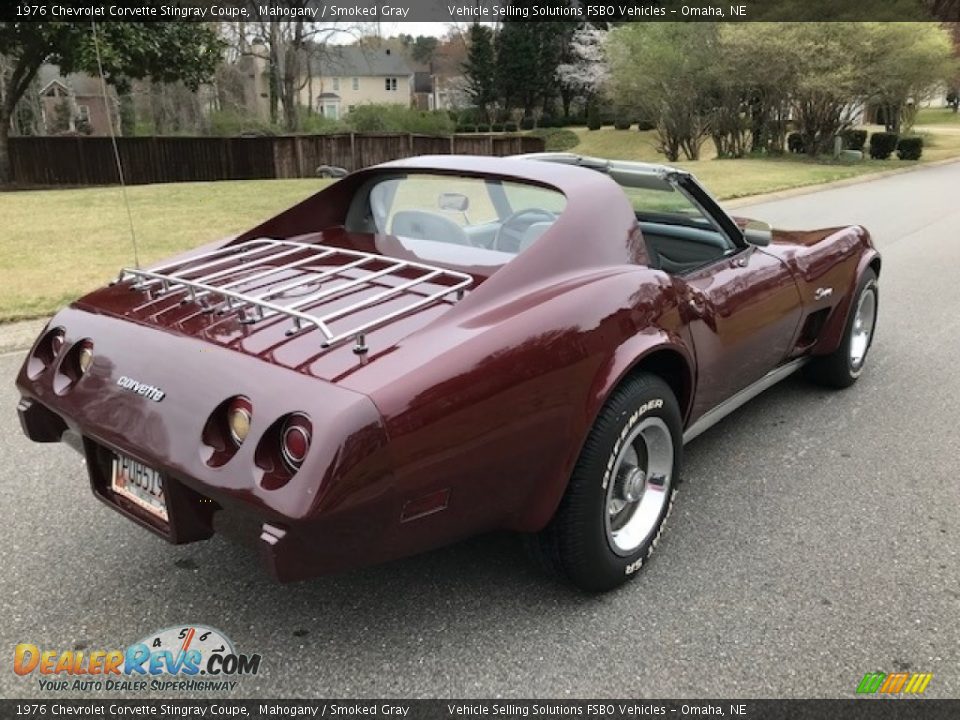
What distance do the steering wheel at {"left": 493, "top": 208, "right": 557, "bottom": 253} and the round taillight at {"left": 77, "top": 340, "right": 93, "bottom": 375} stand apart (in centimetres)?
146

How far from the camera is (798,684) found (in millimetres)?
2311

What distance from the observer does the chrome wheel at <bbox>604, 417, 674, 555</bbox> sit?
278 cm

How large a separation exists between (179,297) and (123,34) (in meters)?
19.6

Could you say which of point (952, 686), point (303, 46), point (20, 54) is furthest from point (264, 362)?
point (303, 46)

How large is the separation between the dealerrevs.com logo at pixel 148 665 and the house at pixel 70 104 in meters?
52.5

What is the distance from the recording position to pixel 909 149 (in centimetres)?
2944

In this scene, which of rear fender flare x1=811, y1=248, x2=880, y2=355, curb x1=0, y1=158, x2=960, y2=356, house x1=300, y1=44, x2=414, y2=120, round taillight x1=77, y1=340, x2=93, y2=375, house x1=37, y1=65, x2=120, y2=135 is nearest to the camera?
round taillight x1=77, y1=340, x2=93, y2=375

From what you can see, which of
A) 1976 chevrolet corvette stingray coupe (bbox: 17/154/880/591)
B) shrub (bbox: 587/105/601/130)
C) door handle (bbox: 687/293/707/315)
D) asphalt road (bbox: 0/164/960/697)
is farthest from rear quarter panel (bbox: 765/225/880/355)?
shrub (bbox: 587/105/601/130)

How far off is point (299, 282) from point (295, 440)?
0.91 m

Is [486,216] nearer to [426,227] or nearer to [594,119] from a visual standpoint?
[426,227]

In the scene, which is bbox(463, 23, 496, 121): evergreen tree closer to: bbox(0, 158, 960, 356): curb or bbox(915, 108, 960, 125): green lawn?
bbox(915, 108, 960, 125): green lawn

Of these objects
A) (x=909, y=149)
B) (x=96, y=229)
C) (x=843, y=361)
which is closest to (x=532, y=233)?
(x=843, y=361)

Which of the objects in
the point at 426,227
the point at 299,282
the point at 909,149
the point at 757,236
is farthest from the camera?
the point at 909,149

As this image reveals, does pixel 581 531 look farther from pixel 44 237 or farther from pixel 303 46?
pixel 303 46
